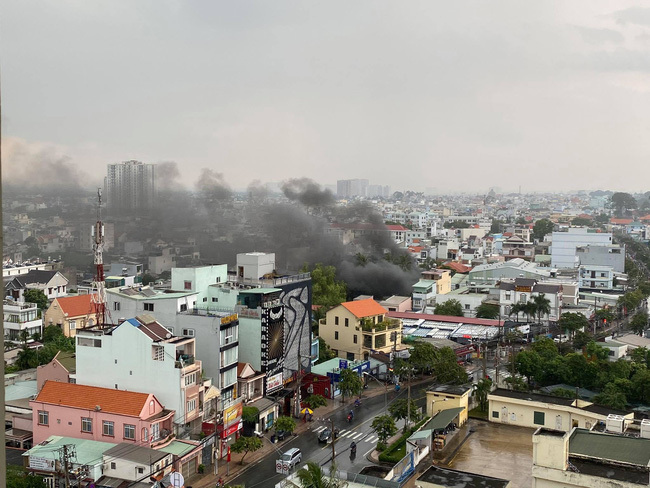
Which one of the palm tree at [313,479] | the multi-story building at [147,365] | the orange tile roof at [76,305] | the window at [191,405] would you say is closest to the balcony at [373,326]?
the multi-story building at [147,365]

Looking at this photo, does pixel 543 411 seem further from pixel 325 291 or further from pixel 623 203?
pixel 623 203

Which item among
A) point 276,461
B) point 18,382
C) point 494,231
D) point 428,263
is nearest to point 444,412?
point 276,461

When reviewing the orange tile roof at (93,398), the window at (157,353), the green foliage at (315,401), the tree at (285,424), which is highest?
the window at (157,353)

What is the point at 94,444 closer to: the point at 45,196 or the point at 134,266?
the point at 134,266

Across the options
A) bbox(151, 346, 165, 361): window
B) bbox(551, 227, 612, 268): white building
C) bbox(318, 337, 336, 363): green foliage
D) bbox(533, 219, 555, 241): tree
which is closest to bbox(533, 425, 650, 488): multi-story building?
bbox(151, 346, 165, 361): window

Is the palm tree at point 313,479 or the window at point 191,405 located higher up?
the palm tree at point 313,479

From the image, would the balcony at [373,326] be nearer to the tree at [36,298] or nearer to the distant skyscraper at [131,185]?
the tree at [36,298]
